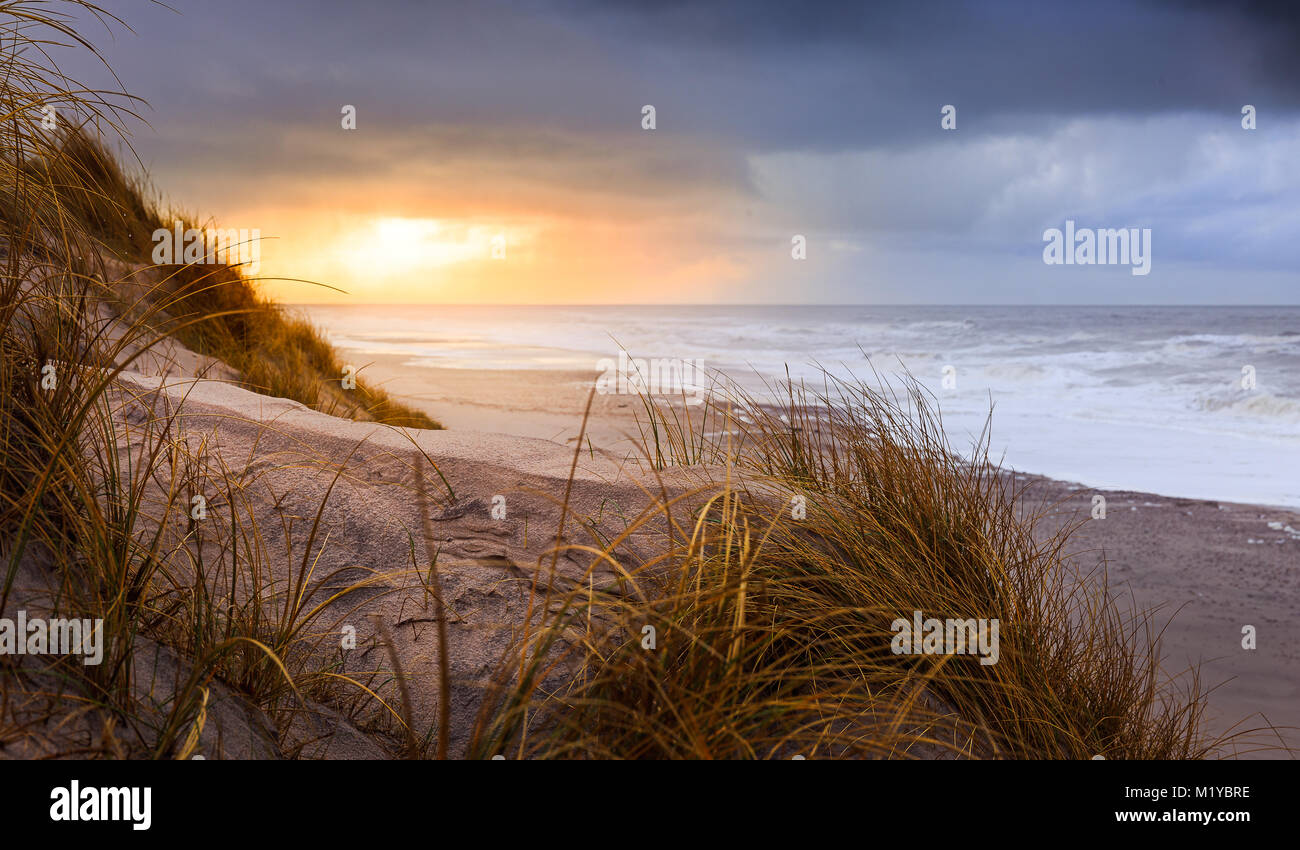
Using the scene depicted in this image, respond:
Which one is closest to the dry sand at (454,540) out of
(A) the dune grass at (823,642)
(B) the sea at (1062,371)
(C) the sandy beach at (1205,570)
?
(C) the sandy beach at (1205,570)

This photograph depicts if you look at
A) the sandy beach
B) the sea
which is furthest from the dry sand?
the sea

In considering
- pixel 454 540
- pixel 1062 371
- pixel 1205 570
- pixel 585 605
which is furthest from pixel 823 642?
pixel 1062 371

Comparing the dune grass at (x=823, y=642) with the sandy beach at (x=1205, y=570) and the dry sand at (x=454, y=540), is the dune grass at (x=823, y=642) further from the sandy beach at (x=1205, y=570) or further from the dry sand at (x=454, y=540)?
the sandy beach at (x=1205, y=570)

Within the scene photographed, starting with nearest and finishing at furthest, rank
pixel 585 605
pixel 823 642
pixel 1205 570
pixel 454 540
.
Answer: pixel 585 605, pixel 823 642, pixel 454 540, pixel 1205 570

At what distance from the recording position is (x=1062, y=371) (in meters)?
18.8

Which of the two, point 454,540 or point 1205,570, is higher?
point 454,540

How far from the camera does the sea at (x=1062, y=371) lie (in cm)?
900

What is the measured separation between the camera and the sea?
900cm

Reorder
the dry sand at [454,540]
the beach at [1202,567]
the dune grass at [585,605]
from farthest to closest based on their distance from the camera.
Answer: the beach at [1202,567], the dry sand at [454,540], the dune grass at [585,605]

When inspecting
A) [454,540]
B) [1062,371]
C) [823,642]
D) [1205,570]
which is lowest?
[1205,570]

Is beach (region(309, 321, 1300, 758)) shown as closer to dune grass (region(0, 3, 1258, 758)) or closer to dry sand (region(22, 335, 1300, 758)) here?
dry sand (region(22, 335, 1300, 758))

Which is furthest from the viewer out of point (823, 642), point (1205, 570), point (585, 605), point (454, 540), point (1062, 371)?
point (1062, 371)

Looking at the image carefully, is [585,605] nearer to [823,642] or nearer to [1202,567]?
[823,642]
